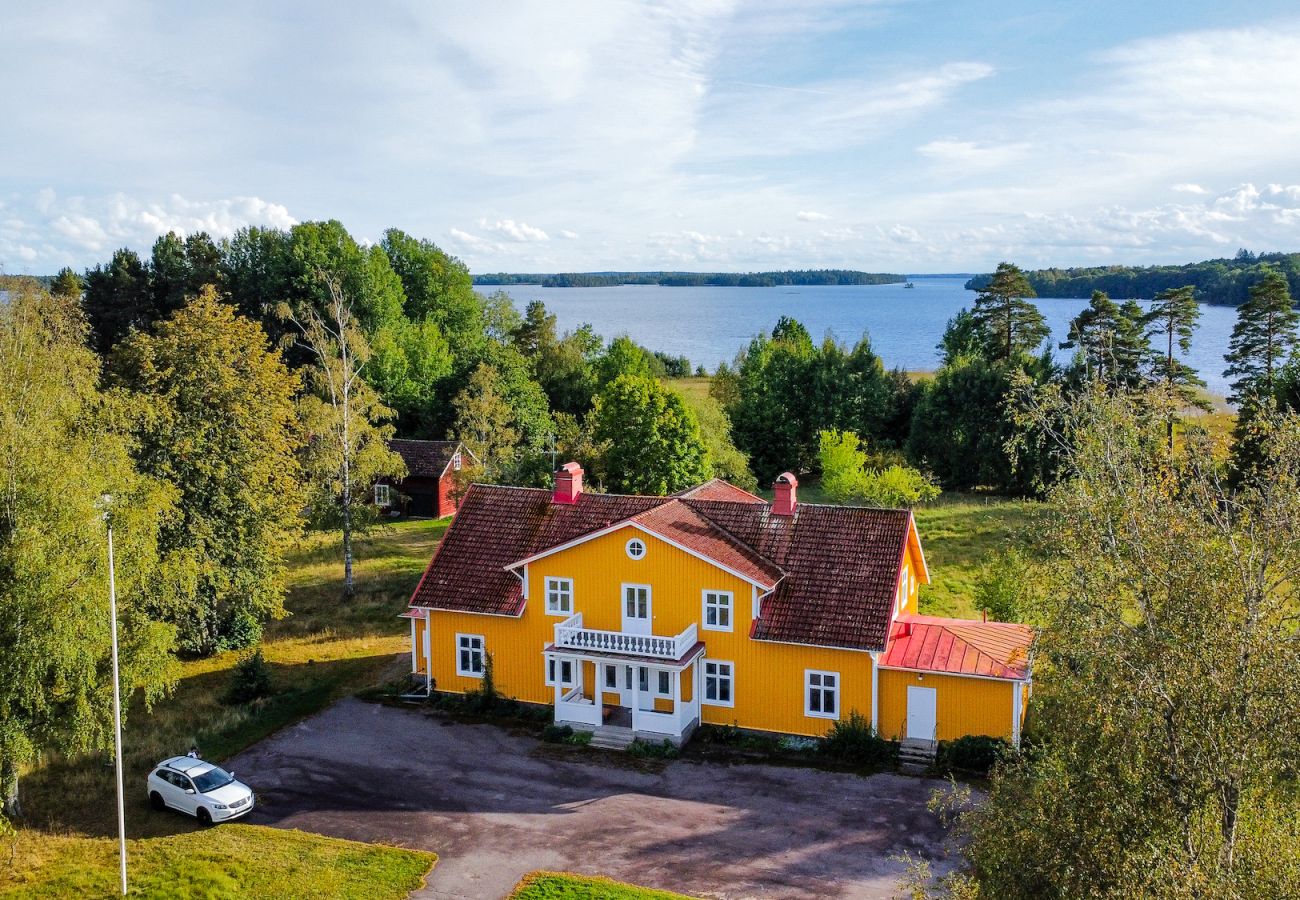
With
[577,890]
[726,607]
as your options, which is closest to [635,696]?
[726,607]

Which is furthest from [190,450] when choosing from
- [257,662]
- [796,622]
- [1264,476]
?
[1264,476]

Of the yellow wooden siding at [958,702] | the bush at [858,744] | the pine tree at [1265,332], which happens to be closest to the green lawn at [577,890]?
the bush at [858,744]

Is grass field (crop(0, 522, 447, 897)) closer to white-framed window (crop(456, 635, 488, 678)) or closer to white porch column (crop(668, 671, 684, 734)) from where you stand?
white-framed window (crop(456, 635, 488, 678))

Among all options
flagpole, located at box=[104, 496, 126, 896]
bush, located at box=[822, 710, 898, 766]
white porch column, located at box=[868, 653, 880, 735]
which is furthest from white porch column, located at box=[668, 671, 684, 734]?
flagpole, located at box=[104, 496, 126, 896]

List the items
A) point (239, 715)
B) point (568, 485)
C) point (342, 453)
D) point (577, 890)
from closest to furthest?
1. point (577, 890)
2. point (239, 715)
3. point (568, 485)
4. point (342, 453)

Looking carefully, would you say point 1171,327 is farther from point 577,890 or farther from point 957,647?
point 577,890

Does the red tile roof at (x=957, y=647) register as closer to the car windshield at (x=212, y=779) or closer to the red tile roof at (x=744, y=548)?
the red tile roof at (x=744, y=548)
